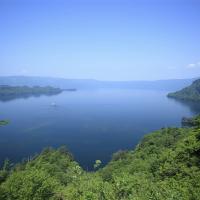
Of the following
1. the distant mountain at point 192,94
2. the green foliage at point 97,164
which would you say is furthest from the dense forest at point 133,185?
the distant mountain at point 192,94

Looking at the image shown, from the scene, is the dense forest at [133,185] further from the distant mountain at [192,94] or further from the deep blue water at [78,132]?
the distant mountain at [192,94]

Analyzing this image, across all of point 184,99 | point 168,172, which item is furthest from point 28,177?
point 184,99

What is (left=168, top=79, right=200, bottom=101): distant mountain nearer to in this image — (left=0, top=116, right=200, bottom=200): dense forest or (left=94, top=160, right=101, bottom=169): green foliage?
(left=94, top=160, right=101, bottom=169): green foliage

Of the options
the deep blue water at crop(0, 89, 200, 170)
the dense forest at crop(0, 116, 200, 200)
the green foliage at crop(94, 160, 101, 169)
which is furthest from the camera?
the deep blue water at crop(0, 89, 200, 170)

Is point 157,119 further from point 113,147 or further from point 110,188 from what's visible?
point 110,188

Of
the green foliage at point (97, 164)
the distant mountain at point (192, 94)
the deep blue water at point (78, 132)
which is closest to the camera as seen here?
the green foliage at point (97, 164)

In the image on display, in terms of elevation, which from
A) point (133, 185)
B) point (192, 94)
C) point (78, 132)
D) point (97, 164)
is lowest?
point (97, 164)

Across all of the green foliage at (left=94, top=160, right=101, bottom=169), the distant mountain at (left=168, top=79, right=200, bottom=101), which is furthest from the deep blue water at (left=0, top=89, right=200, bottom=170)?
the distant mountain at (left=168, top=79, right=200, bottom=101)

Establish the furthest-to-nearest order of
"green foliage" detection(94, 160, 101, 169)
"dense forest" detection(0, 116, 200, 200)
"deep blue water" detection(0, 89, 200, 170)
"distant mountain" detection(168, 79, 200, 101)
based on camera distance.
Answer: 1. "distant mountain" detection(168, 79, 200, 101)
2. "deep blue water" detection(0, 89, 200, 170)
3. "green foliage" detection(94, 160, 101, 169)
4. "dense forest" detection(0, 116, 200, 200)

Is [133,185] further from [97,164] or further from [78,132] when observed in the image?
[78,132]

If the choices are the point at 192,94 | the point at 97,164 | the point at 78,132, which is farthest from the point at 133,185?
the point at 192,94

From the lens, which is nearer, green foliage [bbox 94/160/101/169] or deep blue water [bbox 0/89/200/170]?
green foliage [bbox 94/160/101/169]

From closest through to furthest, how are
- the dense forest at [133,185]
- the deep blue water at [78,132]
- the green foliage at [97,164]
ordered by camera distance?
the dense forest at [133,185]
the green foliage at [97,164]
the deep blue water at [78,132]

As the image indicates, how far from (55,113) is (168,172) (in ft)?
387
